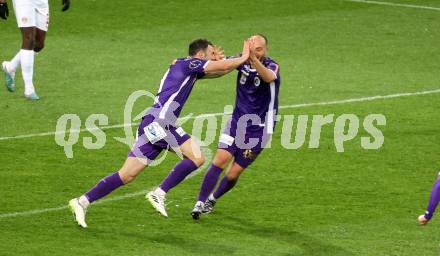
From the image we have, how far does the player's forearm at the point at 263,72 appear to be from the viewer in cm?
1423

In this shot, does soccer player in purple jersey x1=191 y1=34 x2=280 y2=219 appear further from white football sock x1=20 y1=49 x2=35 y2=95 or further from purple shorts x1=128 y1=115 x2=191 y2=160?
white football sock x1=20 y1=49 x2=35 y2=95

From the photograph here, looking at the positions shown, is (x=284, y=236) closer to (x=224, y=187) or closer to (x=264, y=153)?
(x=224, y=187)

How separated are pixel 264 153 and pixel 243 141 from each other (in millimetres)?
3460

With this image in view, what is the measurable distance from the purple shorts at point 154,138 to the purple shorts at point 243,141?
2.12ft

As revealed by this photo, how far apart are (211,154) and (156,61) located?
22.9 ft

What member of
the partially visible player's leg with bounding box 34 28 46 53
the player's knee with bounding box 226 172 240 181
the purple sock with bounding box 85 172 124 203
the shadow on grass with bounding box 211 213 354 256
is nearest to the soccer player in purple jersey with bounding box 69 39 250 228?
the purple sock with bounding box 85 172 124 203

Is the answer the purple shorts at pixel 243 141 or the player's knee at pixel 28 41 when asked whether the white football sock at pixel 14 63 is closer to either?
the player's knee at pixel 28 41

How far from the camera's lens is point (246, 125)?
14.8 meters

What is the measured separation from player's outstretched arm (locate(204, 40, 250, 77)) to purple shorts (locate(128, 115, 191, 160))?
844mm

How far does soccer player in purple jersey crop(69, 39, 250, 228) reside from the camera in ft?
46.7

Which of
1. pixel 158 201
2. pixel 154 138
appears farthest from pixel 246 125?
pixel 158 201

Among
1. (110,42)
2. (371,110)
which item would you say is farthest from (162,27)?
(371,110)

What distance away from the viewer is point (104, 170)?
17.0 m

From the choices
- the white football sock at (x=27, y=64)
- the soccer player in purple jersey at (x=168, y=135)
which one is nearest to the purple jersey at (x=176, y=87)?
the soccer player in purple jersey at (x=168, y=135)
